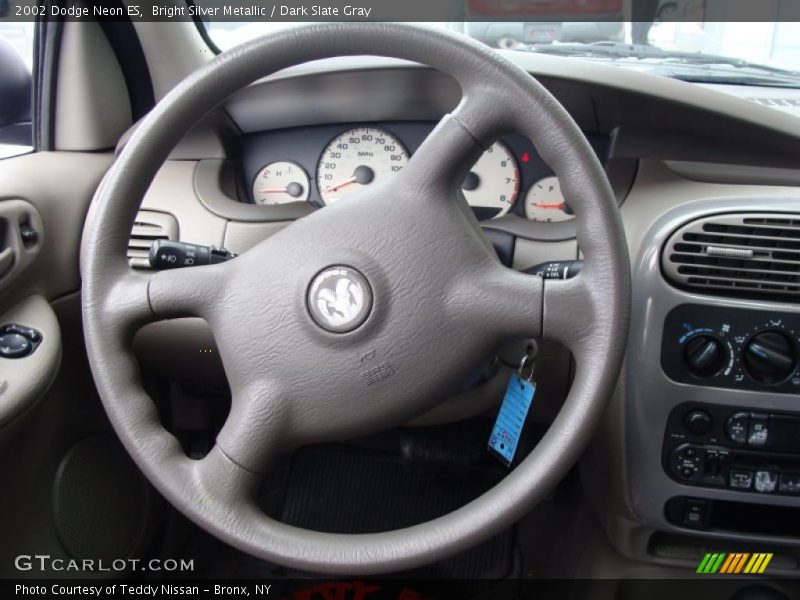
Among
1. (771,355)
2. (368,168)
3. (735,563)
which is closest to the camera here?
(771,355)

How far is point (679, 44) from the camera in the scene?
1.53 meters

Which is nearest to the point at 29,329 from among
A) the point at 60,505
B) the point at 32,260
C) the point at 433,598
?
the point at 32,260

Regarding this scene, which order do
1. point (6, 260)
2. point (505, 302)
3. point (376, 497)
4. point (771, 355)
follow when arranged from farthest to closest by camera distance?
1. point (376, 497)
2. point (6, 260)
3. point (771, 355)
4. point (505, 302)

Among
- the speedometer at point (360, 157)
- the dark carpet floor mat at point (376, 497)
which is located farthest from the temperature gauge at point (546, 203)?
the dark carpet floor mat at point (376, 497)

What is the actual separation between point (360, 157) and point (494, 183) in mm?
272

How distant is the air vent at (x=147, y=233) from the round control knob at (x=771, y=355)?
1.01 m

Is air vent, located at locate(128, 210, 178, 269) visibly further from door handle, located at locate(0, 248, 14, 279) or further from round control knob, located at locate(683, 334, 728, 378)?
round control knob, located at locate(683, 334, 728, 378)

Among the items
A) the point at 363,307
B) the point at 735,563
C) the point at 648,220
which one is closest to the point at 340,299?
the point at 363,307

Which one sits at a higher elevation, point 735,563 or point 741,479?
Answer: point 741,479

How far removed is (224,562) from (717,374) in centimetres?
115

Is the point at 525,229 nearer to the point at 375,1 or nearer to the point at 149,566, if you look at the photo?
the point at 375,1

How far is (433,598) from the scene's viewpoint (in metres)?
1.67

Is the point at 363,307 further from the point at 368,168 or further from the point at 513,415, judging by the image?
the point at 368,168

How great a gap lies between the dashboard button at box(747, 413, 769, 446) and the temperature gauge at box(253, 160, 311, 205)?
35.9 inches
